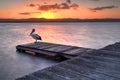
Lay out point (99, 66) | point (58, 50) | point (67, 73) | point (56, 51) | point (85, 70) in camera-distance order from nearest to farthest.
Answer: point (67, 73) → point (85, 70) → point (99, 66) → point (56, 51) → point (58, 50)

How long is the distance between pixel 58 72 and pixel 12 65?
842 cm

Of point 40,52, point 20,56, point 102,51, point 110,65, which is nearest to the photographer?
point 110,65

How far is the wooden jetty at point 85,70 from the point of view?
5.08 m

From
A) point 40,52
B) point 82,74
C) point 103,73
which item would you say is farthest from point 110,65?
point 40,52

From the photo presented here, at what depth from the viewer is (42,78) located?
509 centimetres

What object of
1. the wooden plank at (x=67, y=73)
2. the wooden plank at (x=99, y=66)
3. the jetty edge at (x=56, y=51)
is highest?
the wooden plank at (x=99, y=66)

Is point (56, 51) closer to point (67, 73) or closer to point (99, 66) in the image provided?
point (99, 66)

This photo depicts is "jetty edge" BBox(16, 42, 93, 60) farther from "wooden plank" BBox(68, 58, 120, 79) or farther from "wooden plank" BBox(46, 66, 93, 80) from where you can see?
"wooden plank" BBox(46, 66, 93, 80)

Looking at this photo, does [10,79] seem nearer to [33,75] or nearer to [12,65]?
[12,65]

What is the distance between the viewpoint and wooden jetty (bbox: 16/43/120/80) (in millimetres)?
5078

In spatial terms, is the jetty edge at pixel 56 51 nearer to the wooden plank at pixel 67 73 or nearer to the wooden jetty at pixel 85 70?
the wooden jetty at pixel 85 70

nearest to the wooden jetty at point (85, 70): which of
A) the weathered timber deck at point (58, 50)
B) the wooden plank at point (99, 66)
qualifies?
the wooden plank at point (99, 66)

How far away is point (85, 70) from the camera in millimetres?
5535

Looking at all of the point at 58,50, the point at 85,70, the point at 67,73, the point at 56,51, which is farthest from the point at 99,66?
the point at 58,50
